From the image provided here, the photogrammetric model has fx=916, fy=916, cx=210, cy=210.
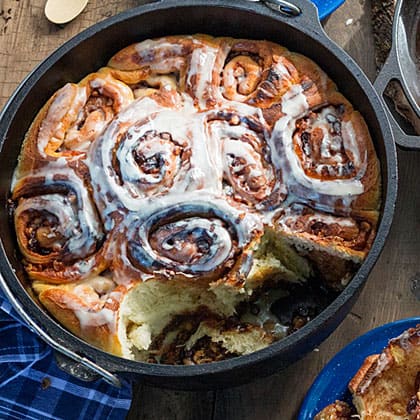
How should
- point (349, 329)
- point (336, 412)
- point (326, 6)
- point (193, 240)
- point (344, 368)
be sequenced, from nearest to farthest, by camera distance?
point (193, 240)
point (336, 412)
point (344, 368)
point (349, 329)
point (326, 6)

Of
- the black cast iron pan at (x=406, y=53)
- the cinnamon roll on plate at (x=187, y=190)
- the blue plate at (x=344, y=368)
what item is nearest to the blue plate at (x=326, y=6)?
the black cast iron pan at (x=406, y=53)

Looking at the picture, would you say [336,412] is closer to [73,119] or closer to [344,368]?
[344,368]

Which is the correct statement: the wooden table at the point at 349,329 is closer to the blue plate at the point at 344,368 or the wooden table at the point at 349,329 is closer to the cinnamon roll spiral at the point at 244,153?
the blue plate at the point at 344,368

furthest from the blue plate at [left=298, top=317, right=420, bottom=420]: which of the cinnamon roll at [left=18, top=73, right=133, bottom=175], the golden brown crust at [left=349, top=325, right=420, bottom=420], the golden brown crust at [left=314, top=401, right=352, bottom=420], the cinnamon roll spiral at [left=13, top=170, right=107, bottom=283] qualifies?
the cinnamon roll at [left=18, top=73, right=133, bottom=175]

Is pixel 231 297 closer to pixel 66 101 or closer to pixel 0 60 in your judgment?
pixel 66 101

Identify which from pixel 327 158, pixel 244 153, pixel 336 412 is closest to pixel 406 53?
pixel 327 158
